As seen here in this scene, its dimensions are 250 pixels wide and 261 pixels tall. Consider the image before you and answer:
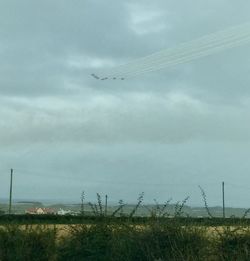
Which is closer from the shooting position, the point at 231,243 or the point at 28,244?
the point at 231,243

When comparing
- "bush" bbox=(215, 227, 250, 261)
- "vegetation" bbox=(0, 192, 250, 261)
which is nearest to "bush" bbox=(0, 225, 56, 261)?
"vegetation" bbox=(0, 192, 250, 261)

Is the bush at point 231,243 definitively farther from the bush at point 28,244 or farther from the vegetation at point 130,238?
the bush at point 28,244

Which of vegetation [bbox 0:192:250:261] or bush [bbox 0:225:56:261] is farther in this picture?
bush [bbox 0:225:56:261]

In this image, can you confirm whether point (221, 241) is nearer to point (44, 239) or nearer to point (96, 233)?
point (96, 233)

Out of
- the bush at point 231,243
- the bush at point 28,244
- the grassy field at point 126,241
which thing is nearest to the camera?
the bush at point 231,243

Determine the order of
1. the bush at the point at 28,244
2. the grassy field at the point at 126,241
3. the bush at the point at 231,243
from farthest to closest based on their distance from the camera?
the bush at the point at 28,244, the grassy field at the point at 126,241, the bush at the point at 231,243

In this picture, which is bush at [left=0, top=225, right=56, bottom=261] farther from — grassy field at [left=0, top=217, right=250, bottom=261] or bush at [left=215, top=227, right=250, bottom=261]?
bush at [left=215, top=227, right=250, bottom=261]

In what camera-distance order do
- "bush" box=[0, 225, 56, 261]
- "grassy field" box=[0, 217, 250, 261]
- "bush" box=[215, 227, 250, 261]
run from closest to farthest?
"bush" box=[215, 227, 250, 261] < "grassy field" box=[0, 217, 250, 261] < "bush" box=[0, 225, 56, 261]

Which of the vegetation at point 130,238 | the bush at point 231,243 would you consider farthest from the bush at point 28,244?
the bush at point 231,243

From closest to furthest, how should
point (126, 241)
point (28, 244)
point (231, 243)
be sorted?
→ point (231, 243), point (126, 241), point (28, 244)

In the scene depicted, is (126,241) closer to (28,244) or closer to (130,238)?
(130,238)

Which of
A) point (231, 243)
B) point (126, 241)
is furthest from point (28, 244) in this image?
point (231, 243)

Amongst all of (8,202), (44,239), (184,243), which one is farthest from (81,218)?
(8,202)

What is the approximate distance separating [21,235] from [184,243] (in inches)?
216
